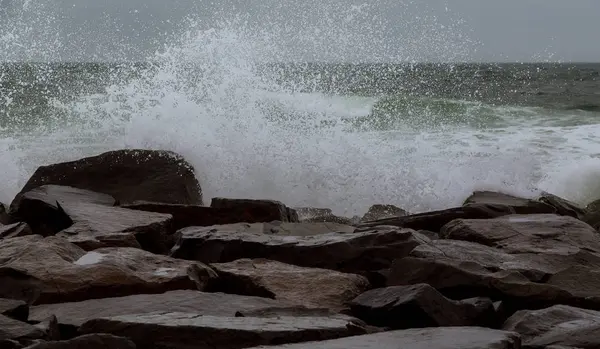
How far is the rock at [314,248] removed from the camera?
368cm

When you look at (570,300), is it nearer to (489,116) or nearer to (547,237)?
(547,237)

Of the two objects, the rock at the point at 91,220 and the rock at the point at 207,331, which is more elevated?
the rock at the point at 91,220

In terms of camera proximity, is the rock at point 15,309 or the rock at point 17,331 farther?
the rock at point 15,309

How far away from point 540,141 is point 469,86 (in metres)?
17.2

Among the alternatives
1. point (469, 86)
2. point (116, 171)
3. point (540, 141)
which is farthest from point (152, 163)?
point (469, 86)

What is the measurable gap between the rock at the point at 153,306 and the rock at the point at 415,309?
11.7 inches

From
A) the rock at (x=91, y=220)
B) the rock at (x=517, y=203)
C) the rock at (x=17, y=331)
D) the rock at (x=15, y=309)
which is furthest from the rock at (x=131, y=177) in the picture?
the rock at (x=17, y=331)

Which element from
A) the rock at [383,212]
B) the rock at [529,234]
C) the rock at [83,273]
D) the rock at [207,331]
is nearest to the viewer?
the rock at [207,331]

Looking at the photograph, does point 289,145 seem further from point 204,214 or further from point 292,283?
point 292,283

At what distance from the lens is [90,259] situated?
10.8 ft

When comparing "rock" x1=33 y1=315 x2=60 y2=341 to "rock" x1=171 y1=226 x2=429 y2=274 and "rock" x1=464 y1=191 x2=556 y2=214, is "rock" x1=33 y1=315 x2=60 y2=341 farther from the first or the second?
"rock" x1=464 y1=191 x2=556 y2=214

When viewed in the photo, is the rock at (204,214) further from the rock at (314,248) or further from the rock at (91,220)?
the rock at (314,248)

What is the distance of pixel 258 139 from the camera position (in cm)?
768

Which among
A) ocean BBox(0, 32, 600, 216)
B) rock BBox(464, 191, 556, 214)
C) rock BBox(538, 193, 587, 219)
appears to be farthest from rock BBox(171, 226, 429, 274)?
ocean BBox(0, 32, 600, 216)
